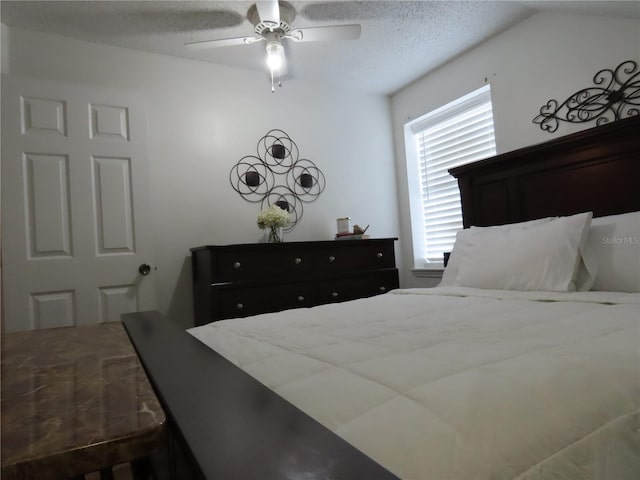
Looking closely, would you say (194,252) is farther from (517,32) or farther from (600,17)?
(600,17)

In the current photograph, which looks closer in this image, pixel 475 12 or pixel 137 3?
pixel 137 3

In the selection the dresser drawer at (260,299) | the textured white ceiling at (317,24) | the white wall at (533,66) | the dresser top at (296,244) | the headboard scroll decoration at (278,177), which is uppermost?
the textured white ceiling at (317,24)

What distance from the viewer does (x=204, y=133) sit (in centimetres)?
296

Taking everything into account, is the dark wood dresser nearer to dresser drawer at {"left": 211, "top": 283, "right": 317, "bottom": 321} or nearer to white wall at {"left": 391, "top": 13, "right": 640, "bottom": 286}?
dresser drawer at {"left": 211, "top": 283, "right": 317, "bottom": 321}

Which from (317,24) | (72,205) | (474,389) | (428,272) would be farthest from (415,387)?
(428,272)

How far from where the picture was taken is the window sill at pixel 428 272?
3.37 metres

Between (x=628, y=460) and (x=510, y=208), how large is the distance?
2.09m

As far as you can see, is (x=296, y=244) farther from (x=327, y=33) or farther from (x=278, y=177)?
(x=327, y=33)

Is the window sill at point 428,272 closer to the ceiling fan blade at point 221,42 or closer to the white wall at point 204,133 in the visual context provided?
the white wall at point 204,133

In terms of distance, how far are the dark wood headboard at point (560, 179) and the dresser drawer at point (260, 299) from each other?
1292 mm

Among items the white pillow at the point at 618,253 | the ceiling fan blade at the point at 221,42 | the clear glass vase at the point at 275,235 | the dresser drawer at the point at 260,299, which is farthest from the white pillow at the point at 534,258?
the ceiling fan blade at the point at 221,42

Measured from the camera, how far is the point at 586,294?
59.2 inches

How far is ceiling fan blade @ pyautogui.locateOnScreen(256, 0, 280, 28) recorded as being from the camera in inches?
75.4

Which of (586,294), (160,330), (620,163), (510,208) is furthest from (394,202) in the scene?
(160,330)
